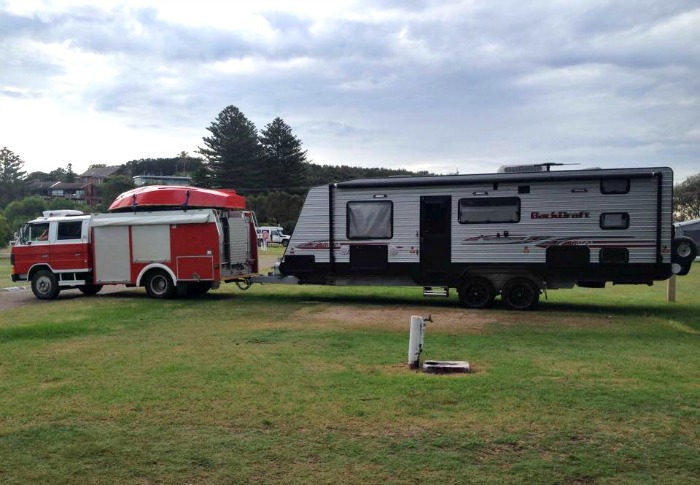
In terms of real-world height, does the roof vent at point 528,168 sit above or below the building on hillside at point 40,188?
below

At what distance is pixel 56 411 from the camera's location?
6215mm

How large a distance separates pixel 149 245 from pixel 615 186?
11.8 m

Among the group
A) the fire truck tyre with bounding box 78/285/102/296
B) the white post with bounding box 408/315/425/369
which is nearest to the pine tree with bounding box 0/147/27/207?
the fire truck tyre with bounding box 78/285/102/296

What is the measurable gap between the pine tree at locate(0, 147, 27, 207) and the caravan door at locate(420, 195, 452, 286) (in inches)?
4478

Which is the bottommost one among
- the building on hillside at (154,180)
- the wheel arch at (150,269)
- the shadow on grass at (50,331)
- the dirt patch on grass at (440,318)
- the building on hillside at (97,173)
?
the dirt patch on grass at (440,318)

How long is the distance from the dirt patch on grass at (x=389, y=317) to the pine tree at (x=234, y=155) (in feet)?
202

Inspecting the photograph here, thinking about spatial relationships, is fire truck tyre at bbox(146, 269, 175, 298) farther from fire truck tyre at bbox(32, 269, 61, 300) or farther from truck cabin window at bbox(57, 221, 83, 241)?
fire truck tyre at bbox(32, 269, 61, 300)

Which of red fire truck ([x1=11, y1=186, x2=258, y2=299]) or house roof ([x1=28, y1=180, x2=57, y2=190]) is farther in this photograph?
house roof ([x1=28, y1=180, x2=57, y2=190])

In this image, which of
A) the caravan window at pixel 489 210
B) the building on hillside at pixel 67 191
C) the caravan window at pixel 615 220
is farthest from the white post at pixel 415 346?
the building on hillside at pixel 67 191

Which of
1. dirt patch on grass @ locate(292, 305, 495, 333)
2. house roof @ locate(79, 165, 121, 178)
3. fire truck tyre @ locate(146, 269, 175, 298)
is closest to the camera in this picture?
dirt patch on grass @ locate(292, 305, 495, 333)

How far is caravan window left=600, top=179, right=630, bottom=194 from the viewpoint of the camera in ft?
43.5

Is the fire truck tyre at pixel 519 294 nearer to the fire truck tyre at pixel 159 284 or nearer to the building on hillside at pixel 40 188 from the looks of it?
the fire truck tyre at pixel 159 284

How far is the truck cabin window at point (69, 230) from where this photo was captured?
675 inches

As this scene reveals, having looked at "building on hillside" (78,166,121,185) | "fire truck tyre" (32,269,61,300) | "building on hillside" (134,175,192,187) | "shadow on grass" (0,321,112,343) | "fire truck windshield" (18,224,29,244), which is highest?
"building on hillside" (78,166,121,185)
